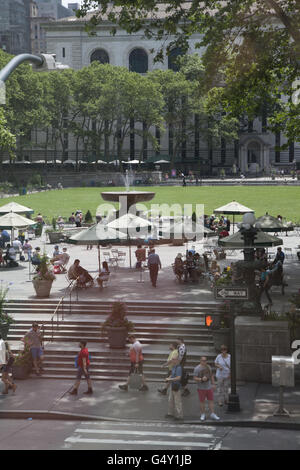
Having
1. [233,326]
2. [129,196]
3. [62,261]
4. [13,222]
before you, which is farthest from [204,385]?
[129,196]

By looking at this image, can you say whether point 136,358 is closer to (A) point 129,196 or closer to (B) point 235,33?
(B) point 235,33

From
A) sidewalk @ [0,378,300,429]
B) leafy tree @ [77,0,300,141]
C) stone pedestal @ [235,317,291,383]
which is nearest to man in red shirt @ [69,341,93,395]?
sidewalk @ [0,378,300,429]

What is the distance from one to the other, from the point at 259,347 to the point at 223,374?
264 cm

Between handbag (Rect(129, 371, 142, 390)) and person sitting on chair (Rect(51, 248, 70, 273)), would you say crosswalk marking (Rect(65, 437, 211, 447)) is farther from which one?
person sitting on chair (Rect(51, 248, 70, 273))

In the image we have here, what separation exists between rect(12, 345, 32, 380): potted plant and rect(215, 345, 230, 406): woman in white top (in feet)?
18.1

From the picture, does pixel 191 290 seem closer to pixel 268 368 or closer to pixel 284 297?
pixel 284 297

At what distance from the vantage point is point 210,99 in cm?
2841

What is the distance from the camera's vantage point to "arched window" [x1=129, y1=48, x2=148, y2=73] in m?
123

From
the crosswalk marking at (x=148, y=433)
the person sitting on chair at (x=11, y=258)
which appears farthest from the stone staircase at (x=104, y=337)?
the person sitting on chair at (x=11, y=258)

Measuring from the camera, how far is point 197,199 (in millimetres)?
66812

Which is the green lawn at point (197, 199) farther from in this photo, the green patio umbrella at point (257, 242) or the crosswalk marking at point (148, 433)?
the crosswalk marking at point (148, 433)

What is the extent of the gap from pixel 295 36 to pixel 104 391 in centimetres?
1305

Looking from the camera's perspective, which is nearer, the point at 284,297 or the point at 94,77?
the point at 284,297

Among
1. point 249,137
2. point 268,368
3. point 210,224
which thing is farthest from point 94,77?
point 268,368
